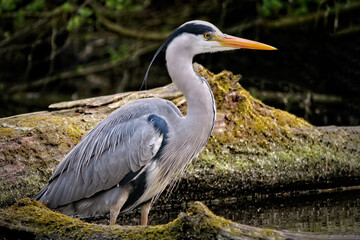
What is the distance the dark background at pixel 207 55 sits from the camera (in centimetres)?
867

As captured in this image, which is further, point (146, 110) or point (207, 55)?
point (207, 55)

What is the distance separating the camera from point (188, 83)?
4152 mm

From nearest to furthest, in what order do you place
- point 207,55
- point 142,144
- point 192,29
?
point 142,144, point 192,29, point 207,55

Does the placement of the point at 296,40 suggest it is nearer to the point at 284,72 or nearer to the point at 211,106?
the point at 284,72

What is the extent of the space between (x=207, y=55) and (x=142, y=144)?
7.36 meters

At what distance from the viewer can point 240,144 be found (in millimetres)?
5008

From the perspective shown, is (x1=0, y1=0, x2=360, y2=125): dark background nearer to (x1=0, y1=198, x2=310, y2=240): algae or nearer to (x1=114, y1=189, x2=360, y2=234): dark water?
(x1=114, y1=189, x2=360, y2=234): dark water

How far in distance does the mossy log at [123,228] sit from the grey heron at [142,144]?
770 millimetres

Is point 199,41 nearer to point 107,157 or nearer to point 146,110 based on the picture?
point 146,110

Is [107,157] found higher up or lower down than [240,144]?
lower down

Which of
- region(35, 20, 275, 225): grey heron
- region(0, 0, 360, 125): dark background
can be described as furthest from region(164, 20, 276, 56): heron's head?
region(0, 0, 360, 125): dark background

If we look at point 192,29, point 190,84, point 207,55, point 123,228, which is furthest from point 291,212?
point 207,55

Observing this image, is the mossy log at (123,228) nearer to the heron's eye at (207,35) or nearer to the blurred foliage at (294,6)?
the heron's eye at (207,35)

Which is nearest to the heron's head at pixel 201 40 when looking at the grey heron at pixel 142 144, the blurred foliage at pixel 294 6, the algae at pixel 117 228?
the grey heron at pixel 142 144
